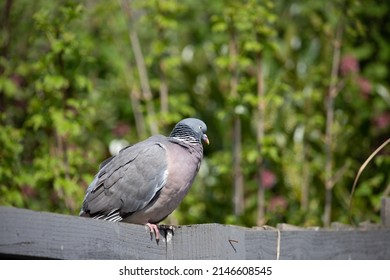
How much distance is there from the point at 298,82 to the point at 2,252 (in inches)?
162

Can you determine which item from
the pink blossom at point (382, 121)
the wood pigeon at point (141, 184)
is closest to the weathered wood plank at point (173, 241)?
the wood pigeon at point (141, 184)

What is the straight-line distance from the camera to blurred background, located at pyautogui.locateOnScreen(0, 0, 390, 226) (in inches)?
Result: 186

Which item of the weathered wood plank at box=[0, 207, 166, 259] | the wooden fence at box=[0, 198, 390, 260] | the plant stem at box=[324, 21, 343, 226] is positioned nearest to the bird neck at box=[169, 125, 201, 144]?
the wooden fence at box=[0, 198, 390, 260]

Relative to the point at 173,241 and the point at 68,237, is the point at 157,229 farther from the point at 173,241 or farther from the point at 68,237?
the point at 68,237

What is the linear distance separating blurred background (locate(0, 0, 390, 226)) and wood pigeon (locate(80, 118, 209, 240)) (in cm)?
120

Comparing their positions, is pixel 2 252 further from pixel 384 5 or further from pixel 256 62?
pixel 384 5

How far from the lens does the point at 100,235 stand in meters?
2.35

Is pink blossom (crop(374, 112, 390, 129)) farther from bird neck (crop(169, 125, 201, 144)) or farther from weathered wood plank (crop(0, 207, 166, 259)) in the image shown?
weathered wood plank (crop(0, 207, 166, 259))

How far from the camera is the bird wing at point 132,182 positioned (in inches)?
131

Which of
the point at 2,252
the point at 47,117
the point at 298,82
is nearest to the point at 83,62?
the point at 47,117

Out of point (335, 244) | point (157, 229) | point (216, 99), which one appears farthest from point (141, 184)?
point (216, 99)

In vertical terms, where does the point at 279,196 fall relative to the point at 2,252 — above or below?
below

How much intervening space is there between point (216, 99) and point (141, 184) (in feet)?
10.0
